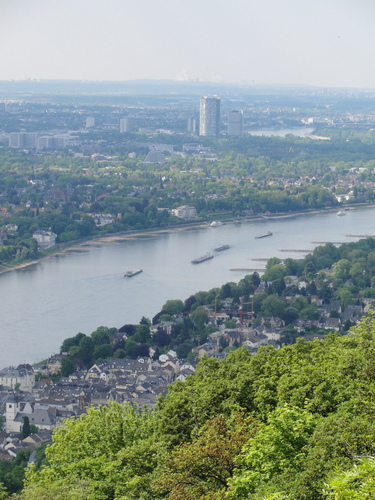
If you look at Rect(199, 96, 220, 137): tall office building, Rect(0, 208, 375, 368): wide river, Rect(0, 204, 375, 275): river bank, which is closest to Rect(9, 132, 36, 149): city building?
Rect(199, 96, 220, 137): tall office building

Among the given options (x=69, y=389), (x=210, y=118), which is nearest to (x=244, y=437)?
(x=69, y=389)

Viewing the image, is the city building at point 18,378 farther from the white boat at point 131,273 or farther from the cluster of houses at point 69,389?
the white boat at point 131,273

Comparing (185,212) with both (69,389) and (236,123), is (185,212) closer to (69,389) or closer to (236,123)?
(69,389)

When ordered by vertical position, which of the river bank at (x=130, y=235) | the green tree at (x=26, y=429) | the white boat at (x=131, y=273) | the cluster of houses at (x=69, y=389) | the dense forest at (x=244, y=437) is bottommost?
the river bank at (x=130, y=235)

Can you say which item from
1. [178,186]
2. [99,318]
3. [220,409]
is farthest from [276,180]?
[220,409]

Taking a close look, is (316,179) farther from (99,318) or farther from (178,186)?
(99,318)

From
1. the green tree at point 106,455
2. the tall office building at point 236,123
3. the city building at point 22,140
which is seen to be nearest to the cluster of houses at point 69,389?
the green tree at point 106,455

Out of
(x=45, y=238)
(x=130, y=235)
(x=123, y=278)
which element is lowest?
(x=130, y=235)

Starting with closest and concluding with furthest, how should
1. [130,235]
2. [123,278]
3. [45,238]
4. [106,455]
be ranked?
[106,455]
[123,278]
[45,238]
[130,235]
